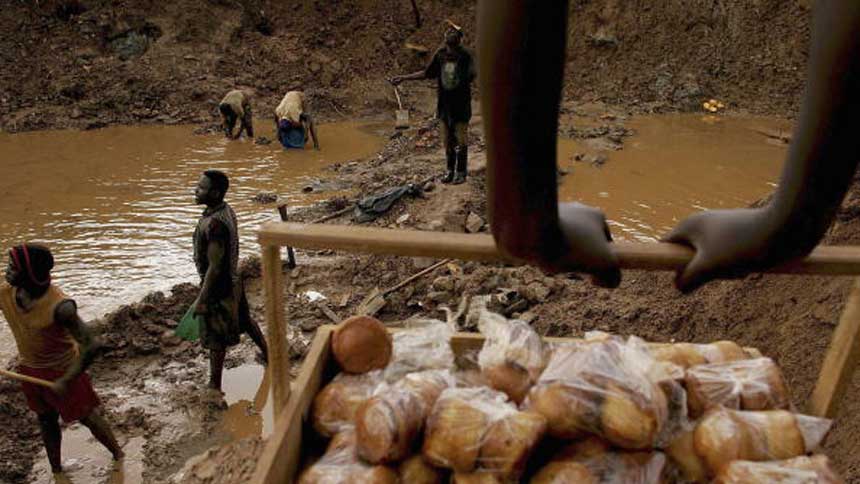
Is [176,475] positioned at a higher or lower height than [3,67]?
lower

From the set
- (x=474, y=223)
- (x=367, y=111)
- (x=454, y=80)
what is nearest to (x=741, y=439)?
(x=474, y=223)

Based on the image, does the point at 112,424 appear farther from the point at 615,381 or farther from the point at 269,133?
the point at 269,133

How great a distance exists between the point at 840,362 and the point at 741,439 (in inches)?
17.3

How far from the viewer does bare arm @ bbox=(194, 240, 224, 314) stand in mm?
4492

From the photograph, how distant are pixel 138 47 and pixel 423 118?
23.5 ft

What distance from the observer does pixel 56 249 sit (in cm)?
744

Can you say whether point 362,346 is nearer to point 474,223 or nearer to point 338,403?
point 338,403

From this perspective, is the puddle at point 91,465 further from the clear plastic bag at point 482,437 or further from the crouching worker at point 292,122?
the crouching worker at point 292,122

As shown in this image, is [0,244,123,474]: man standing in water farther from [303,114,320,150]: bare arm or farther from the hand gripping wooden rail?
[303,114,320,150]: bare arm

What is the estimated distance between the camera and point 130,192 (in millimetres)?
9484

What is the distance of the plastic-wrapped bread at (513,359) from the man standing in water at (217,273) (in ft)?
9.80

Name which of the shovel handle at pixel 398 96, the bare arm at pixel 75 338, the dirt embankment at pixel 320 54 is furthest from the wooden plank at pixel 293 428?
the dirt embankment at pixel 320 54

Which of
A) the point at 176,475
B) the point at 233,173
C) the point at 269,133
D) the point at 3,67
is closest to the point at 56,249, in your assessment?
the point at 233,173

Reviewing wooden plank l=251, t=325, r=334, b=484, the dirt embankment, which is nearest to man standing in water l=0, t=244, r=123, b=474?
wooden plank l=251, t=325, r=334, b=484
